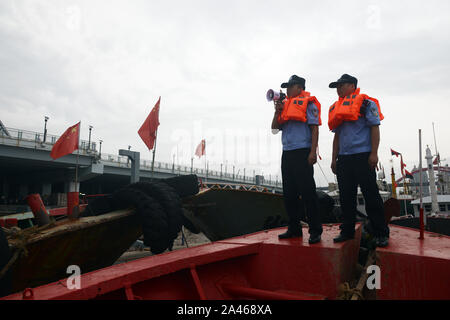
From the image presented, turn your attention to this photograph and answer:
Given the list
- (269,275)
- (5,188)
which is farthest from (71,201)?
(5,188)

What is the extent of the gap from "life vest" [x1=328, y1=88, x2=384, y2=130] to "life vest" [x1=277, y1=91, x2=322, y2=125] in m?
0.15

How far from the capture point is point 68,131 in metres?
14.1

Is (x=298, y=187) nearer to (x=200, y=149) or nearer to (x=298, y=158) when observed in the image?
(x=298, y=158)

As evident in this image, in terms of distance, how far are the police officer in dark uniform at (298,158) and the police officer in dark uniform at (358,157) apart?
0.25 m

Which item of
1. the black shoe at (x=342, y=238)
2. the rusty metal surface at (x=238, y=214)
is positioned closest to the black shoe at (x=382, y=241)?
the black shoe at (x=342, y=238)

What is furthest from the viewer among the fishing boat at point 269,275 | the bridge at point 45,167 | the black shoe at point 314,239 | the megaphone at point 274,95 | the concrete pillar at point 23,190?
the concrete pillar at point 23,190

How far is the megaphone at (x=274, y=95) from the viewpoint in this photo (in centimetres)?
323

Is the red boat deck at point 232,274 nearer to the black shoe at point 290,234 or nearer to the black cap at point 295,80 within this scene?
the black shoe at point 290,234

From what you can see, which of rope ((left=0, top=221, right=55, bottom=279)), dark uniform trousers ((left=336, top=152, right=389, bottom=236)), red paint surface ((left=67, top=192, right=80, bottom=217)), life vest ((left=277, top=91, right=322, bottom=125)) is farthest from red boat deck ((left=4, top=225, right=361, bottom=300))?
red paint surface ((left=67, top=192, right=80, bottom=217))

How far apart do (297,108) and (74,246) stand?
10.2ft

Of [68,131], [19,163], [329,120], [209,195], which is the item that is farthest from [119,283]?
[19,163]

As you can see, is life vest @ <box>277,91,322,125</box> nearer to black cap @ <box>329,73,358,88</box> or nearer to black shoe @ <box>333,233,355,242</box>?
black cap @ <box>329,73,358,88</box>

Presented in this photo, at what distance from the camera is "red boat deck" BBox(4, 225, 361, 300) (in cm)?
171
